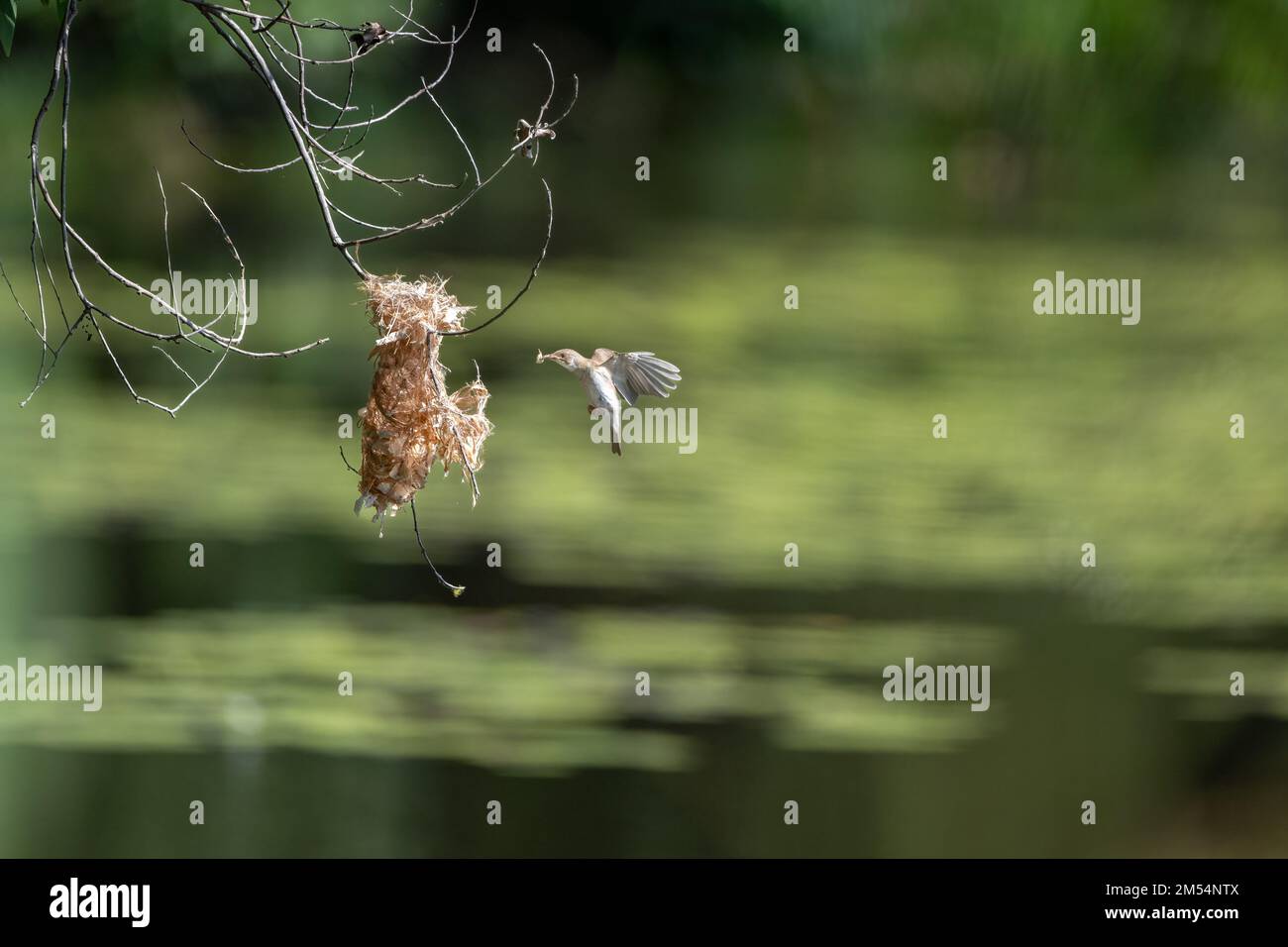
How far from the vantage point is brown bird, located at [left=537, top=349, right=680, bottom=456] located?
9.36 feet

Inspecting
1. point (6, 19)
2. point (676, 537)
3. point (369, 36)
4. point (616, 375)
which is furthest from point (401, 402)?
point (676, 537)

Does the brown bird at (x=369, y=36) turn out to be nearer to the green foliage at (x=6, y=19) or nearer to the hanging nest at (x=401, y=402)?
the hanging nest at (x=401, y=402)

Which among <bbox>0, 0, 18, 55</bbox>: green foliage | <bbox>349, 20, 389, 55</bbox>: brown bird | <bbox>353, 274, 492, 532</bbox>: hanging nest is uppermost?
<bbox>0, 0, 18, 55</bbox>: green foliage

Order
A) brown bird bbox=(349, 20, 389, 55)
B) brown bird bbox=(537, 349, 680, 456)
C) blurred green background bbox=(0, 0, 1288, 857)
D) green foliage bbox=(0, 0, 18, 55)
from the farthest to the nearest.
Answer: blurred green background bbox=(0, 0, 1288, 857), green foliage bbox=(0, 0, 18, 55), brown bird bbox=(537, 349, 680, 456), brown bird bbox=(349, 20, 389, 55)

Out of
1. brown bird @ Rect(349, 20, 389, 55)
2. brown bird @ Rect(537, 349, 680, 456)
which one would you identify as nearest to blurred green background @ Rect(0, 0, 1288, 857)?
brown bird @ Rect(537, 349, 680, 456)

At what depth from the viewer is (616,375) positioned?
294 cm

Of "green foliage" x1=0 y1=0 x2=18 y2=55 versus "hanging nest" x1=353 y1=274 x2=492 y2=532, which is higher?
"green foliage" x1=0 y1=0 x2=18 y2=55

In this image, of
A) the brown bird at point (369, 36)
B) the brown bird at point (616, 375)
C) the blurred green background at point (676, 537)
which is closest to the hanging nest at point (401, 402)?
the brown bird at point (616, 375)

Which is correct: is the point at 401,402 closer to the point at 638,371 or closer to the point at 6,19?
the point at 638,371

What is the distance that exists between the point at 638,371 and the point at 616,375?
55 mm

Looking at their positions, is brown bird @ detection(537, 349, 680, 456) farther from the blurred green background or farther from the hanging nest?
the blurred green background

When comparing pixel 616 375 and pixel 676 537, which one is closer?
pixel 616 375

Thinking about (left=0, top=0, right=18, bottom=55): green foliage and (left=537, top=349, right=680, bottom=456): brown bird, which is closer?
(left=537, top=349, right=680, bottom=456): brown bird

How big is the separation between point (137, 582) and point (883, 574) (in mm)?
2921
